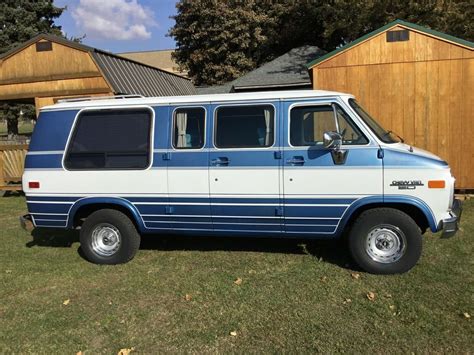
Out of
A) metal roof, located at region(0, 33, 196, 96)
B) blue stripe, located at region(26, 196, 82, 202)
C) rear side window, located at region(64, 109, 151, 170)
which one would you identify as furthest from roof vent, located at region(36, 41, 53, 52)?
blue stripe, located at region(26, 196, 82, 202)

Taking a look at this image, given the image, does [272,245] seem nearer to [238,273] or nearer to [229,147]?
[238,273]

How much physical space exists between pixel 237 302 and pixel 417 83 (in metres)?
6.53

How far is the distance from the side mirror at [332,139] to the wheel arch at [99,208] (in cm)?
→ 265

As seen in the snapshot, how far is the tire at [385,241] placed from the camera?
5.37 meters

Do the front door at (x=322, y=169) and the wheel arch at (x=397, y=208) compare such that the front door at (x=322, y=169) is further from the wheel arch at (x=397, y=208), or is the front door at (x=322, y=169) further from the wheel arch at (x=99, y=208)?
the wheel arch at (x=99, y=208)

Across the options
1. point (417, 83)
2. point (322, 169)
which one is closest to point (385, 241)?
point (322, 169)

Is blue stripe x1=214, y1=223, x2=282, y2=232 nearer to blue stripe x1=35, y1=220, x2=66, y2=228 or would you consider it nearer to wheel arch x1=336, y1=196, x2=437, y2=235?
wheel arch x1=336, y1=196, x2=437, y2=235

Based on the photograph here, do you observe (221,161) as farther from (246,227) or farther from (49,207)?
(49,207)

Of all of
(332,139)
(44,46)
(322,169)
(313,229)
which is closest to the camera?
(332,139)

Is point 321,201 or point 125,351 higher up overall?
point 321,201

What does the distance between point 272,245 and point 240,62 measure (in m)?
20.6

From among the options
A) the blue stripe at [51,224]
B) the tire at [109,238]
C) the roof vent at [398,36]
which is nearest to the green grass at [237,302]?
the tire at [109,238]

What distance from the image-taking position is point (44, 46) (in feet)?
39.8

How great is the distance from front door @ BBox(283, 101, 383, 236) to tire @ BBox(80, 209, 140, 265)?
213 centimetres
